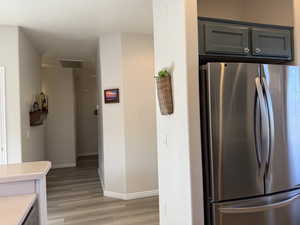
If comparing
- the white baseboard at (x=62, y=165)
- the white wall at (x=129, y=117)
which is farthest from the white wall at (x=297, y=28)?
the white baseboard at (x=62, y=165)

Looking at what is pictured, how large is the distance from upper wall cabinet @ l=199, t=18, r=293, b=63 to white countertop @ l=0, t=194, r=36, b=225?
1.63 meters

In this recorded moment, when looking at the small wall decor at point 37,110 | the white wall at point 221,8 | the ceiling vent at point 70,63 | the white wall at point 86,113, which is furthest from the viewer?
the white wall at point 86,113

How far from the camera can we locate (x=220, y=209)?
1.88 metres

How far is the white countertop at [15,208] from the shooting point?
1.29m

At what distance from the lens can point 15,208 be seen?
1.47 m

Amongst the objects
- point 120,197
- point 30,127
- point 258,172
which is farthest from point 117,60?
point 258,172

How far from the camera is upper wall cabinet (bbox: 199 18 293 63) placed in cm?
198

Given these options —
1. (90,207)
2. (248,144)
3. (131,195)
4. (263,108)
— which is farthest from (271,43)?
(90,207)

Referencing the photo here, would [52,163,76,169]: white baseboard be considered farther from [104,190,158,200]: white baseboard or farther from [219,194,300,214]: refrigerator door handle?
[219,194,300,214]: refrigerator door handle

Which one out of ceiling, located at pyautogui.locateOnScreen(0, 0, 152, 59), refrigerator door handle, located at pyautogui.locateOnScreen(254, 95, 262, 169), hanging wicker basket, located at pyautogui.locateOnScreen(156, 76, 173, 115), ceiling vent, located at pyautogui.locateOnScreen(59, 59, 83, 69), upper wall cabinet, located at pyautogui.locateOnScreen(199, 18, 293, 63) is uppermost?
ceiling, located at pyautogui.locateOnScreen(0, 0, 152, 59)

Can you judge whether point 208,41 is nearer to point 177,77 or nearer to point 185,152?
point 177,77

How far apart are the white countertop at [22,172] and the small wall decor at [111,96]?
234 centimetres

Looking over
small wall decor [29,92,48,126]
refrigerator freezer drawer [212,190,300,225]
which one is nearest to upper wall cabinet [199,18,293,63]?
refrigerator freezer drawer [212,190,300,225]

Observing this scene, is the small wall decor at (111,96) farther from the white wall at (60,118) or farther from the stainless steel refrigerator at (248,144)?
the white wall at (60,118)
